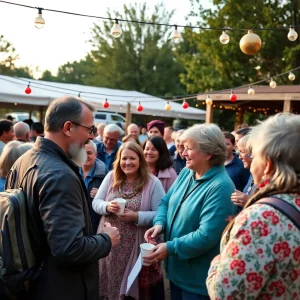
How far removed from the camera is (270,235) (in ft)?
4.47

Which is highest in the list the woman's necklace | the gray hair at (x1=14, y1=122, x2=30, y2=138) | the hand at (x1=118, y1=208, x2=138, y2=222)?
the gray hair at (x1=14, y1=122, x2=30, y2=138)

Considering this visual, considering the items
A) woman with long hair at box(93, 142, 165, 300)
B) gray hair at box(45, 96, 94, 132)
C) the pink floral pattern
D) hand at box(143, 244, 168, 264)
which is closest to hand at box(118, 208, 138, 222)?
woman with long hair at box(93, 142, 165, 300)

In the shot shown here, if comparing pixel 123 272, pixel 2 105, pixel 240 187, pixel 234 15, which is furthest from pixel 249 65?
pixel 123 272

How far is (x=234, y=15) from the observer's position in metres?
19.0

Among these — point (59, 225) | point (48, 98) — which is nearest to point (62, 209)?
point (59, 225)

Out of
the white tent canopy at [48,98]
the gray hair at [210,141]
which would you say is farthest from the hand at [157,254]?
the white tent canopy at [48,98]

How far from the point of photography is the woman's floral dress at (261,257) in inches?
53.7

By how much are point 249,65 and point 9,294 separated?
1989cm

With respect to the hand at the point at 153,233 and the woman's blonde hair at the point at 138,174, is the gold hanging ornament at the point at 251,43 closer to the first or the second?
the woman's blonde hair at the point at 138,174

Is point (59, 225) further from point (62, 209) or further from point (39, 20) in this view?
point (39, 20)

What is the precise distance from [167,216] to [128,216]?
495 millimetres

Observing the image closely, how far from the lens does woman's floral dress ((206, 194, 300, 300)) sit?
4.48ft

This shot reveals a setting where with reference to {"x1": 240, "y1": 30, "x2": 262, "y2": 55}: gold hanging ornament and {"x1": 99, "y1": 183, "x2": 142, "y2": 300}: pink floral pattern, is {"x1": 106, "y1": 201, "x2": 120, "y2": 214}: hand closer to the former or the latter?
{"x1": 99, "y1": 183, "x2": 142, "y2": 300}: pink floral pattern

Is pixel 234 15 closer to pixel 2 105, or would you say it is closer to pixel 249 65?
pixel 249 65
